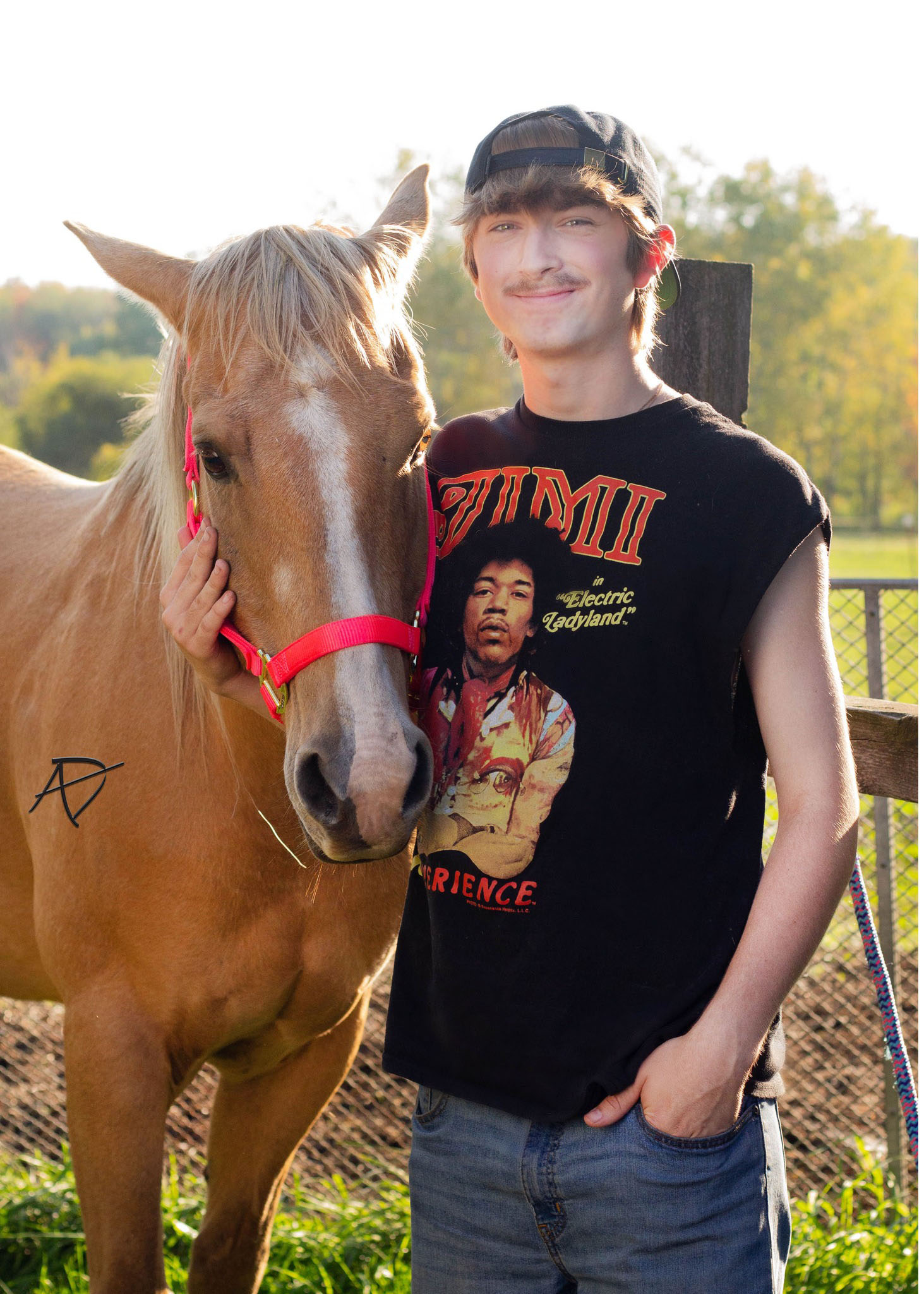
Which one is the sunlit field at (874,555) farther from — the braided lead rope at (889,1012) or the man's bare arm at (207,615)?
the man's bare arm at (207,615)

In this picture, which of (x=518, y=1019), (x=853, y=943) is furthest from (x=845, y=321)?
(x=518, y=1019)

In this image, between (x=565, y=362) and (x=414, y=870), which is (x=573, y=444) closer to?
(x=565, y=362)

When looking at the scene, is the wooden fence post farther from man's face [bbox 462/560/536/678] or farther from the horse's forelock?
man's face [bbox 462/560/536/678]

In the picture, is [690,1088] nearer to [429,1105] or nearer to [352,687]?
[429,1105]

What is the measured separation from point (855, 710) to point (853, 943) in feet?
8.04

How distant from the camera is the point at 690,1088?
1.25 meters

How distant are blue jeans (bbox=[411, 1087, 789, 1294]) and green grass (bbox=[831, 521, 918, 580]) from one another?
1486cm

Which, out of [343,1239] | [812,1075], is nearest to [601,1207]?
[343,1239]

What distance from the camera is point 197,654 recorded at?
1646 millimetres

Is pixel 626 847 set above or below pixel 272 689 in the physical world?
below

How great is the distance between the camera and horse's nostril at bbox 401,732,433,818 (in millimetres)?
1378

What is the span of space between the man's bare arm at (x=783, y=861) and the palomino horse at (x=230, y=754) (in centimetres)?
46

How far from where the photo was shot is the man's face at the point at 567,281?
1.50m

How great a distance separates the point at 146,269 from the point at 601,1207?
1662 millimetres
